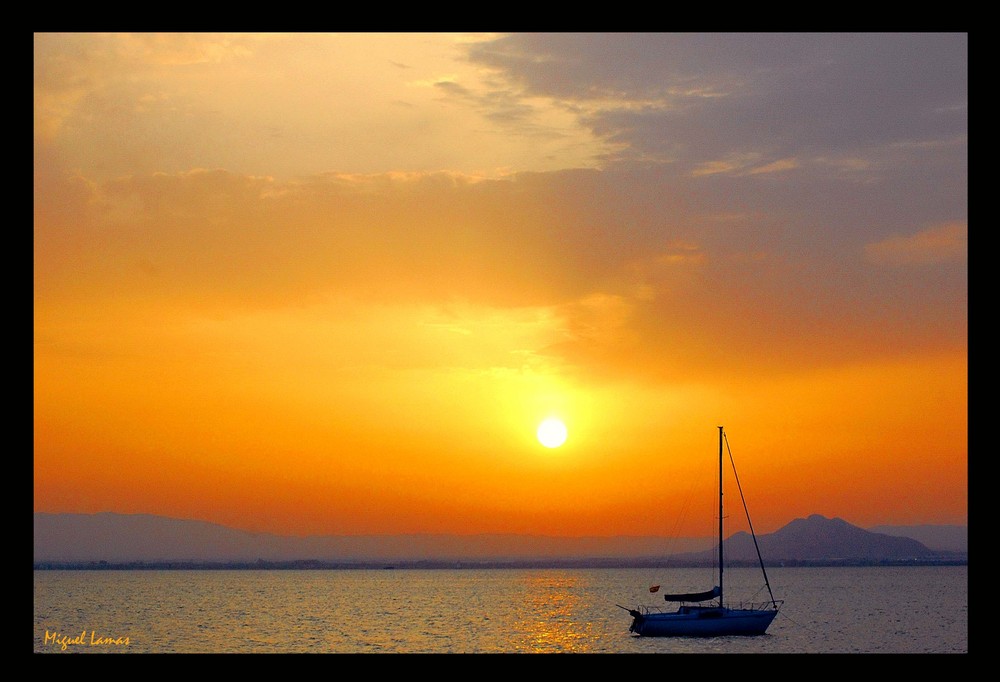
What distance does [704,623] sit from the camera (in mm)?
75125

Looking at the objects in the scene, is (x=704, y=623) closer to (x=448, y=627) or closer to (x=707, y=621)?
(x=707, y=621)

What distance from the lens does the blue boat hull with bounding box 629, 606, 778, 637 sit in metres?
75.3

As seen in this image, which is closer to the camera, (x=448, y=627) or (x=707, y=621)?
(x=707, y=621)

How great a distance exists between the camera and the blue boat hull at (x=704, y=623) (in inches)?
2965

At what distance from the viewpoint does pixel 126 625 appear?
110438 mm

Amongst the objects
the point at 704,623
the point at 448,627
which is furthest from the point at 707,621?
the point at 448,627
